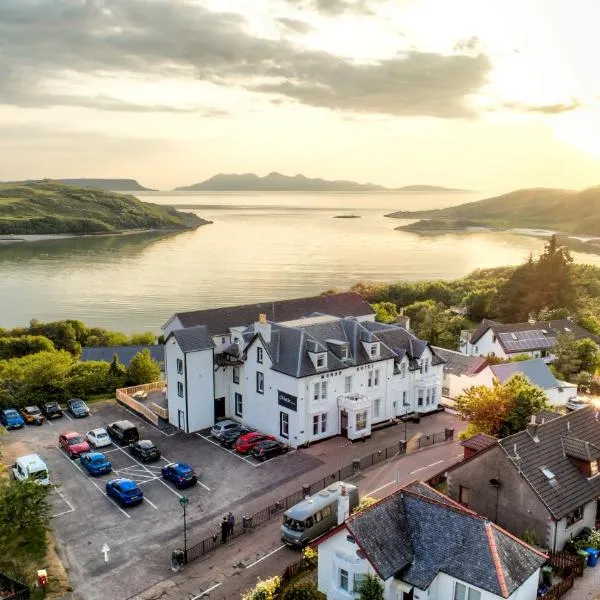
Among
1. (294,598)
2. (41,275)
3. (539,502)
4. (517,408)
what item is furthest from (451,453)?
(41,275)

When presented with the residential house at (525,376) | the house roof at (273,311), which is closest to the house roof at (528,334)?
the residential house at (525,376)

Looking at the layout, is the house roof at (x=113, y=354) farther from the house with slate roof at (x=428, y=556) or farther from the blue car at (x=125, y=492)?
the house with slate roof at (x=428, y=556)

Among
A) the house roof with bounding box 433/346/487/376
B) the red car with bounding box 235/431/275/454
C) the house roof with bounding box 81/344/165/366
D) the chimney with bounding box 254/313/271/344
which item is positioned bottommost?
the house roof with bounding box 81/344/165/366

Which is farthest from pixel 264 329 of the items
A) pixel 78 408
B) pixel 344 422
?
pixel 78 408

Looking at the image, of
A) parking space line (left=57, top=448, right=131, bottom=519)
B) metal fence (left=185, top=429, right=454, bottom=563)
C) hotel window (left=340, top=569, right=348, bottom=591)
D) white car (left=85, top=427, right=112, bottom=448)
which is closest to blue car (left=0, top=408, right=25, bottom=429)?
parking space line (left=57, top=448, right=131, bottom=519)

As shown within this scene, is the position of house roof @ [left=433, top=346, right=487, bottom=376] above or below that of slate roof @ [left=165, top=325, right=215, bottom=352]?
below

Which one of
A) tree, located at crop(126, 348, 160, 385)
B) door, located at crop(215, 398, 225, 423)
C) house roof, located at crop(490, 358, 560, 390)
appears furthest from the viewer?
tree, located at crop(126, 348, 160, 385)

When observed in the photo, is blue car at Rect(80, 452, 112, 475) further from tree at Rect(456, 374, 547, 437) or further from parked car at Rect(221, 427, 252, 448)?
tree at Rect(456, 374, 547, 437)
